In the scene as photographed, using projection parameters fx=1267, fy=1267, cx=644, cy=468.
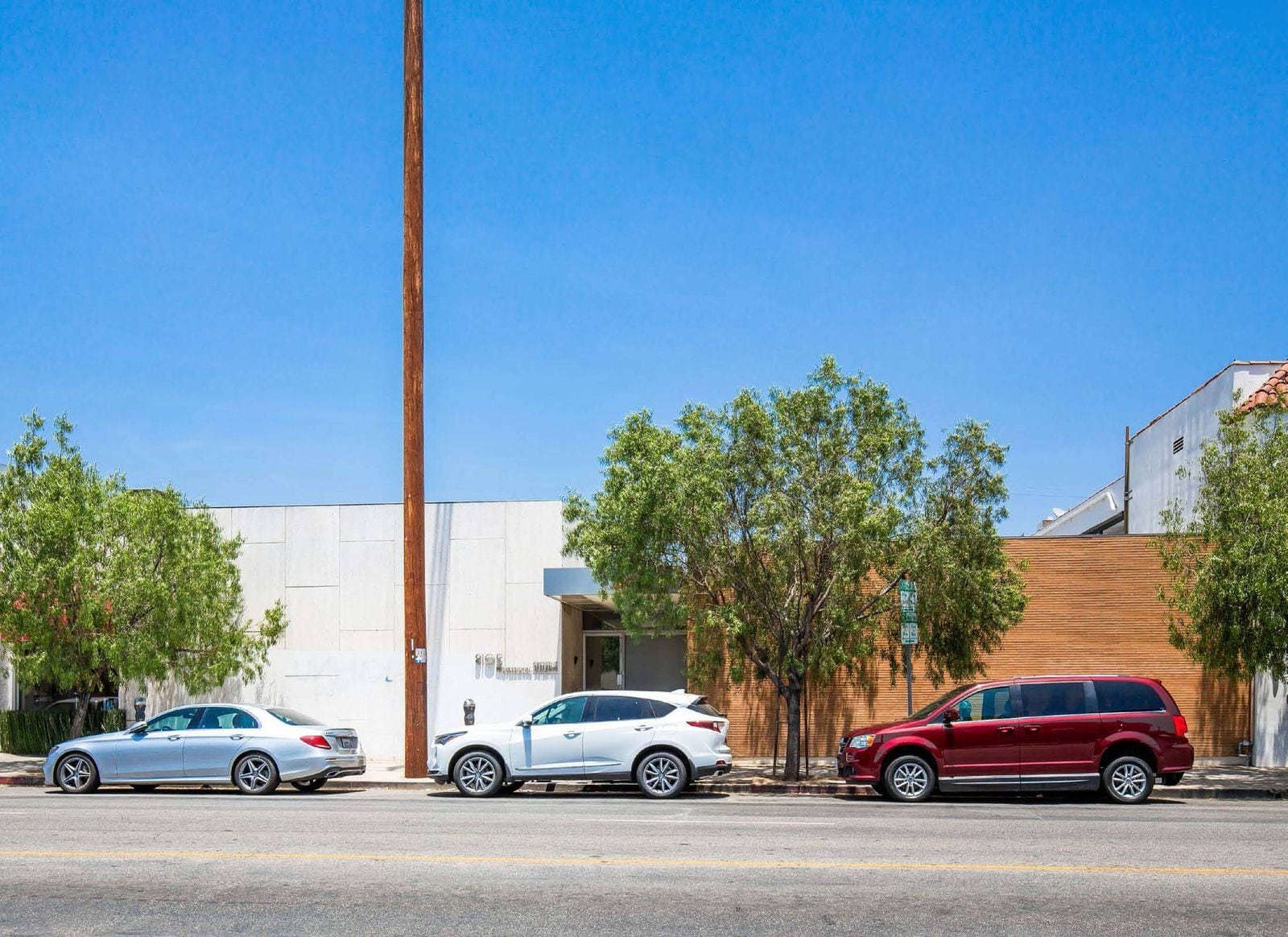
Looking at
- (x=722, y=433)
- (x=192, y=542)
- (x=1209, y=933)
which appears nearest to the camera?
(x=1209, y=933)

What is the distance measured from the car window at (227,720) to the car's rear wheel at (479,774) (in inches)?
122

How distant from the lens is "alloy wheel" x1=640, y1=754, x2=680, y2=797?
57.7ft

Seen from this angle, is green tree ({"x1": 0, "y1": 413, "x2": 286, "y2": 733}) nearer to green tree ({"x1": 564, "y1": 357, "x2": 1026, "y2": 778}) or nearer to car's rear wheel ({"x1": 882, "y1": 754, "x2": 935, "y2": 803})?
green tree ({"x1": 564, "y1": 357, "x2": 1026, "y2": 778})

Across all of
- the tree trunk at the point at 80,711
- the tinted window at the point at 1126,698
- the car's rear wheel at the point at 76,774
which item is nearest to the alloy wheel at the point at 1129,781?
the tinted window at the point at 1126,698

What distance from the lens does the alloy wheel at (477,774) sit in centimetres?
1795

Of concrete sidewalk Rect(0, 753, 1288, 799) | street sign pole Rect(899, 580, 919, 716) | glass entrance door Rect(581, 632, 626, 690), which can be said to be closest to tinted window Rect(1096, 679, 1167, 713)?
concrete sidewalk Rect(0, 753, 1288, 799)

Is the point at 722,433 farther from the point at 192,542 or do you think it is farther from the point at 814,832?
the point at 192,542

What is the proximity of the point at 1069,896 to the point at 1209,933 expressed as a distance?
4.07 feet

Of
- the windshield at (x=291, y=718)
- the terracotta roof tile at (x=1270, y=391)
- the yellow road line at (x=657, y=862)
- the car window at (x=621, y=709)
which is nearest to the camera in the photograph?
the yellow road line at (x=657, y=862)

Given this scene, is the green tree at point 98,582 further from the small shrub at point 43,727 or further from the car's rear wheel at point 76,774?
the car's rear wheel at point 76,774

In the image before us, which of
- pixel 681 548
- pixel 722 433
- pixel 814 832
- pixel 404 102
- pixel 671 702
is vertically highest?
pixel 404 102

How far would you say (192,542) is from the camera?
23656 millimetres

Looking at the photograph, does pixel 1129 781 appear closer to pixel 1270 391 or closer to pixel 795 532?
pixel 795 532

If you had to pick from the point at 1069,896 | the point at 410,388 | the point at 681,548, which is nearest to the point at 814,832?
the point at 1069,896
